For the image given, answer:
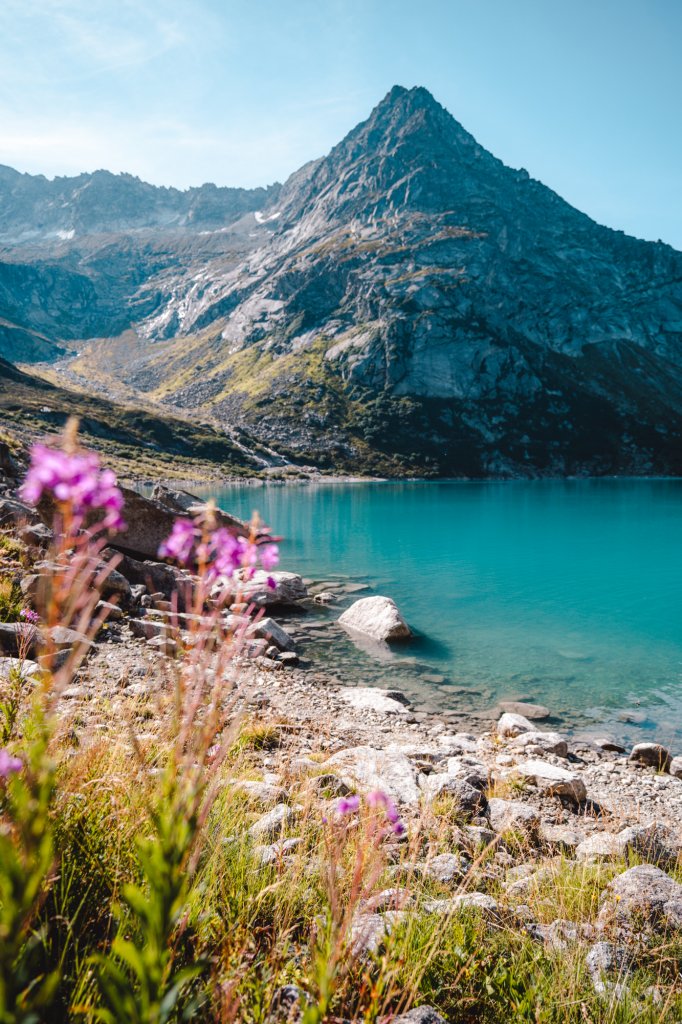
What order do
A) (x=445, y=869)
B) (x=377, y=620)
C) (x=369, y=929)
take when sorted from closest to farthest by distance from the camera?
(x=369, y=929), (x=445, y=869), (x=377, y=620)

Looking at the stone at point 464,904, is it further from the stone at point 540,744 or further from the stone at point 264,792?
the stone at point 540,744

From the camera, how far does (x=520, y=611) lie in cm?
2659

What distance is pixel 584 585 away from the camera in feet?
107

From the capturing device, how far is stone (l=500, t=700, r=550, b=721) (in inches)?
591

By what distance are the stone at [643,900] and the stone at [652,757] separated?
808 centimetres

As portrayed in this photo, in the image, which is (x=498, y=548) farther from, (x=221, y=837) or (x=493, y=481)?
(x=493, y=481)

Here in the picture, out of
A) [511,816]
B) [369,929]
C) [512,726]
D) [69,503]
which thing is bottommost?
[512,726]

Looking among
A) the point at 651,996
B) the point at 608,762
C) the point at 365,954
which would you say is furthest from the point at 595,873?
the point at 608,762

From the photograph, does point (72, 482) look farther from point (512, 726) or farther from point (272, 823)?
point (512, 726)

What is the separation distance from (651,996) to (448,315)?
206 m

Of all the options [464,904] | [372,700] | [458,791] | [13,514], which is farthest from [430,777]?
[13,514]

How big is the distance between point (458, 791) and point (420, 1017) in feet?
16.7

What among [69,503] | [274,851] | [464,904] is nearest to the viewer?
[69,503]

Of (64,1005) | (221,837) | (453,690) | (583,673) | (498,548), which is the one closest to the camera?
(64,1005)
